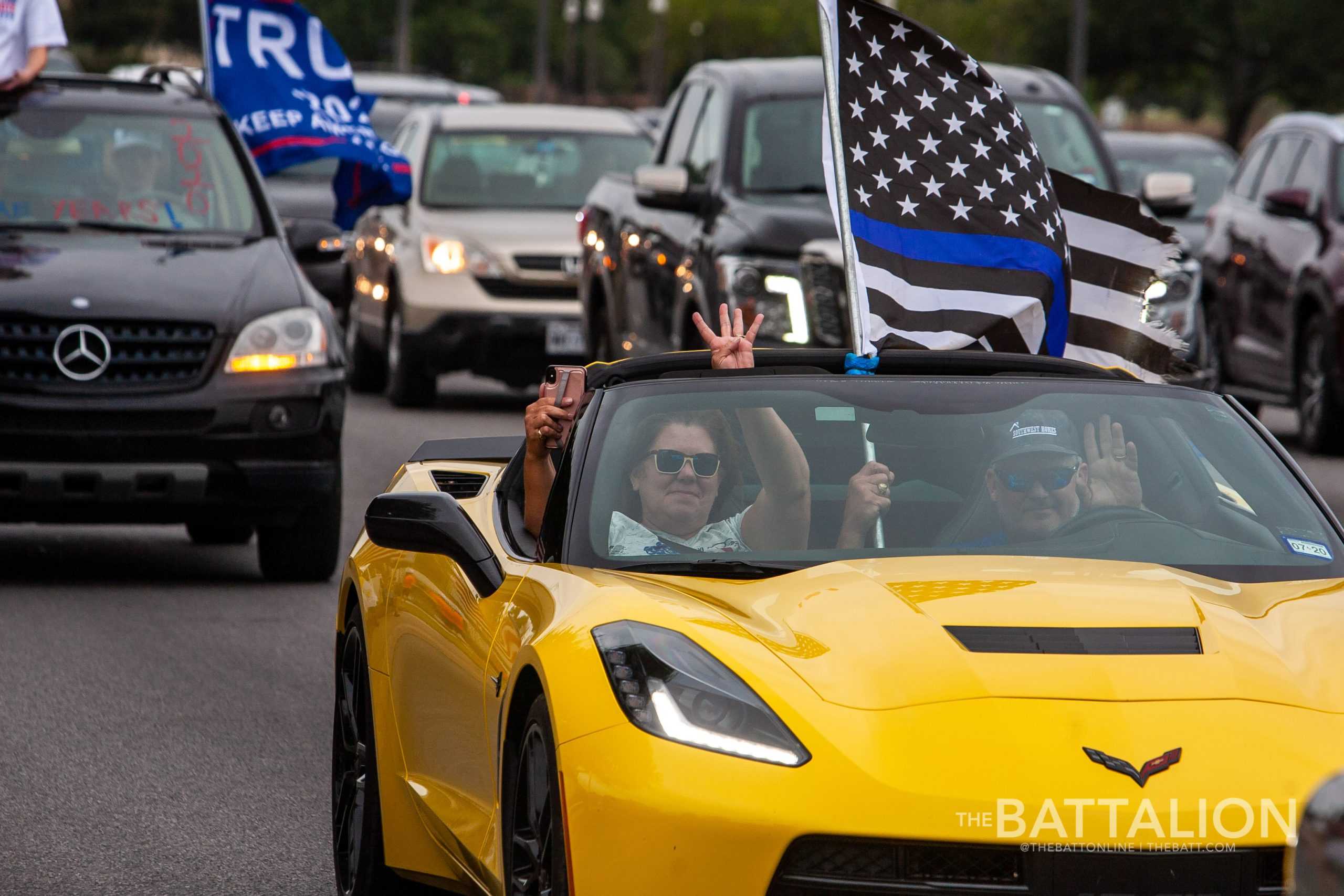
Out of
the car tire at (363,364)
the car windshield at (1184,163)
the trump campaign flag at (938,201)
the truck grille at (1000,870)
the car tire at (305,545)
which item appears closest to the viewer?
the truck grille at (1000,870)

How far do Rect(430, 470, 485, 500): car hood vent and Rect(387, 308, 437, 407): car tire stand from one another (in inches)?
491

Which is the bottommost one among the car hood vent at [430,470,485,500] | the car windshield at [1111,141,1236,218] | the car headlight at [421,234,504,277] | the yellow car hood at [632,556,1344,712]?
the car headlight at [421,234,504,277]

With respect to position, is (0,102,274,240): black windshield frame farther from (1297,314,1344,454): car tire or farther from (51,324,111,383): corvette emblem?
(1297,314,1344,454): car tire

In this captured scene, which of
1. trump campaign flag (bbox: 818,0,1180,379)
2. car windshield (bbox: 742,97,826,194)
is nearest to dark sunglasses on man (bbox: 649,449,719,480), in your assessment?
trump campaign flag (bbox: 818,0,1180,379)

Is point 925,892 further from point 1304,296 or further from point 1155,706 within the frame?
point 1304,296

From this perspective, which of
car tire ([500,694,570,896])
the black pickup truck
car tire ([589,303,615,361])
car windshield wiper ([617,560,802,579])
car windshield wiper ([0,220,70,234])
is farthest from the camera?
car tire ([589,303,615,361])

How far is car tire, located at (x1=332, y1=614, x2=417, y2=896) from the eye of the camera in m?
5.74

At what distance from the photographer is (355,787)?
6027mm

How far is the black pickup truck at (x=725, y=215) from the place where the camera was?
1291 cm

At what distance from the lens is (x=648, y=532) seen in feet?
17.1

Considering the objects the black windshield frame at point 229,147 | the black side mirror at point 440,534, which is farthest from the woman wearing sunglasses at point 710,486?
the black windshield frame at point 229,147

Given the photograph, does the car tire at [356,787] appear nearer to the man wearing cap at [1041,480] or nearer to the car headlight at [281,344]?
the man wearing cap at [1041,480]

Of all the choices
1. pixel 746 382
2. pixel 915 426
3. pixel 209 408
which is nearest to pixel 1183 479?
pixel 915 426

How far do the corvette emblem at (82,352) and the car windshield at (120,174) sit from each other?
0.92 meters
